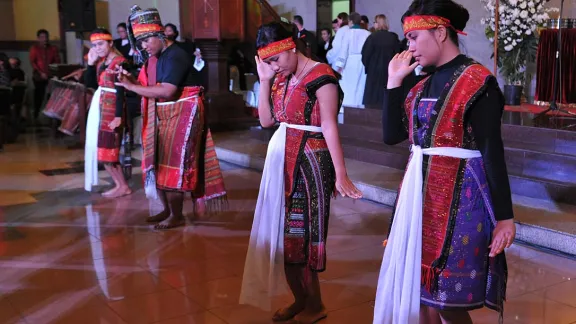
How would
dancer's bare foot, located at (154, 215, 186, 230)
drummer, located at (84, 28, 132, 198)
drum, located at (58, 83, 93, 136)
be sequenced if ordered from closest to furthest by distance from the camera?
dancer's bare foot, located at (154, 215, 186, 230), drummer, located at (84, 28, 132, 198), drum, located at (58, 83, 93, 136)

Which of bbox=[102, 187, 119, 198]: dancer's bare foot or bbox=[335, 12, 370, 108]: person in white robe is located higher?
bbox=[335, 12, 370, 108]: person in white robe

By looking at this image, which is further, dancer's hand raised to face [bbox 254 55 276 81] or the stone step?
the stone step

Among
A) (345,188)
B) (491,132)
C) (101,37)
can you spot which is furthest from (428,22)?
(101,37)

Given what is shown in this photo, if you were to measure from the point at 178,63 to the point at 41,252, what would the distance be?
1.63m

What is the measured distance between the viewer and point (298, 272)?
3.00 m

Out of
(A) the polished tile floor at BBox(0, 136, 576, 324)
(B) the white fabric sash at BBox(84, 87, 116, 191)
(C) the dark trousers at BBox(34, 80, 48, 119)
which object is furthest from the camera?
(C) the dark trousers at BBox(34, 80, 48, 119)

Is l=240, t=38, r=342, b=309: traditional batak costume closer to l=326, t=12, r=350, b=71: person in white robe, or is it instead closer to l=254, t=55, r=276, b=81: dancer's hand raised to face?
l=254, t=55, r=276, b=81: dancer's hand raised to face

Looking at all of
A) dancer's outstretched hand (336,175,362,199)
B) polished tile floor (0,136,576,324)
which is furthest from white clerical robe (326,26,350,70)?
dancer's outstretched hand (336,175,362,199)

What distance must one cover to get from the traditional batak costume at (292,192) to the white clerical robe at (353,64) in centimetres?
646

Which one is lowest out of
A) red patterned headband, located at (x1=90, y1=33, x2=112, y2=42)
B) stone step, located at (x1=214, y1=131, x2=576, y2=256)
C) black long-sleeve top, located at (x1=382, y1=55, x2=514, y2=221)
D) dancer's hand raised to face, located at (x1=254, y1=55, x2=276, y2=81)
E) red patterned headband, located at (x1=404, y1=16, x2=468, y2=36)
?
stone step, located at (x1=214, y1=131, x2=576, y2=256)

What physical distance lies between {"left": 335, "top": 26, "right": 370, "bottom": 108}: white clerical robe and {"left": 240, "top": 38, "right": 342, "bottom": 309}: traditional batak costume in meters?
6.46

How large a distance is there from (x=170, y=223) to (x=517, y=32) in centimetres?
590

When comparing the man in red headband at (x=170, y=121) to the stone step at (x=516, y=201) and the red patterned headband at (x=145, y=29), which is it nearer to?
the red patterned headband at (x=145, y=29)

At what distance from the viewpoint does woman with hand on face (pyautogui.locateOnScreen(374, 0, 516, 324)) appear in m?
2.03
